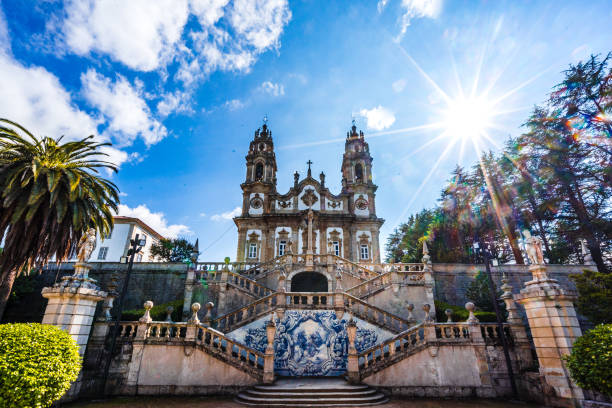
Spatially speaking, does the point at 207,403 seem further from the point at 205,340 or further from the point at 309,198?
the point at 309,198

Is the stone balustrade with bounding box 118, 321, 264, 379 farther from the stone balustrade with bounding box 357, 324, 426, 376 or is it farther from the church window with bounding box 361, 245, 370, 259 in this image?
the church window with bounding box 361, 245, 370, 259

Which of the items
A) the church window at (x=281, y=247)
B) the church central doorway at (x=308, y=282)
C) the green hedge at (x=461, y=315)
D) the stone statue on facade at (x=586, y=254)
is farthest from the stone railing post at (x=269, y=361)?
the stone statue on facade at (x=586, y=254)

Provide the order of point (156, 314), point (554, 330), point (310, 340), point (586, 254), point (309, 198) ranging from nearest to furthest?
point (554, 330) < point (310, 340) < point (156, 314) < point (586, 254) < point (309, 198)

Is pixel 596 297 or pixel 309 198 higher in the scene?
pixel 309 198

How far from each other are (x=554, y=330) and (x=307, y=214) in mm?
21904

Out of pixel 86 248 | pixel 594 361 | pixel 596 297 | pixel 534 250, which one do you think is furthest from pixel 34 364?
pixel 596 297

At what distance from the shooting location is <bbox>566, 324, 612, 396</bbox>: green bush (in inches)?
257

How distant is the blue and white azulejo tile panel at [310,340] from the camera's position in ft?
37.1

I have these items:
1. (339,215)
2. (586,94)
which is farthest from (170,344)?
(586,94)

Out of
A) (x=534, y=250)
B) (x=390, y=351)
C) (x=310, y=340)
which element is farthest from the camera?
(x=310, y=340)

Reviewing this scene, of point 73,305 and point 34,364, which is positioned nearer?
point 34,364

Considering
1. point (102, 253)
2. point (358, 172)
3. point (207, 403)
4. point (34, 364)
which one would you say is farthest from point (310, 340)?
point (102, 253)

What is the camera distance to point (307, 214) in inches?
1145

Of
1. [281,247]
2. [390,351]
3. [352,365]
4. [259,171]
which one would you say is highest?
[259,171]
